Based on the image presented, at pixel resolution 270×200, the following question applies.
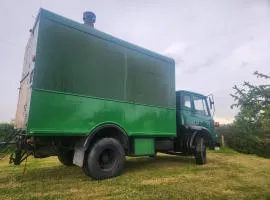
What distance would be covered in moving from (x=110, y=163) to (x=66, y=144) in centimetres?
121

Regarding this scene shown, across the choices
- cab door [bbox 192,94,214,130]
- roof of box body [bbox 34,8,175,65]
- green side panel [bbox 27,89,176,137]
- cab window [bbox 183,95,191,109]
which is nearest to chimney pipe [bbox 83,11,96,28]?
roof of box body [bbox 34,8,175,65]

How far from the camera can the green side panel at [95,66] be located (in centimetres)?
548

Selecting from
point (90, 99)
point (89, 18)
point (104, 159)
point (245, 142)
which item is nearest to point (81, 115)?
point (90, 99)

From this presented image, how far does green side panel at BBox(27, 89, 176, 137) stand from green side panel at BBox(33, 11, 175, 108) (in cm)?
18

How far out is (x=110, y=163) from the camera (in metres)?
6.27

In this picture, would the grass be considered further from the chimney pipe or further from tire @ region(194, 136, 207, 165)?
the chimney pipe

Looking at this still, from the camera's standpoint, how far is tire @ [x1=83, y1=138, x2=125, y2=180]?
5.77 m

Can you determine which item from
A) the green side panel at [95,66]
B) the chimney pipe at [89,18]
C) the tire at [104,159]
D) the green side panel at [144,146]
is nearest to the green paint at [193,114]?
the green side panel at [95,66]

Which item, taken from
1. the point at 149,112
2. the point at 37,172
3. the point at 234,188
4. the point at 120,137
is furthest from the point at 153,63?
the point at 37,172

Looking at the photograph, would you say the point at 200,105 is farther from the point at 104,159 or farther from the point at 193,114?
the point at 104,159

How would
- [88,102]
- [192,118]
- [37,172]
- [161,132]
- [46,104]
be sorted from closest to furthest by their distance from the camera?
[46,104] → [88,102] → [37,172] → [161,132] → [192,118]

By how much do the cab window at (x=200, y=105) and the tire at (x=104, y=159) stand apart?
14.2 ft

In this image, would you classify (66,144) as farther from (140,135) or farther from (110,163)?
(140,135)

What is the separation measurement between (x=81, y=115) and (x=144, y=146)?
227 centimetres
